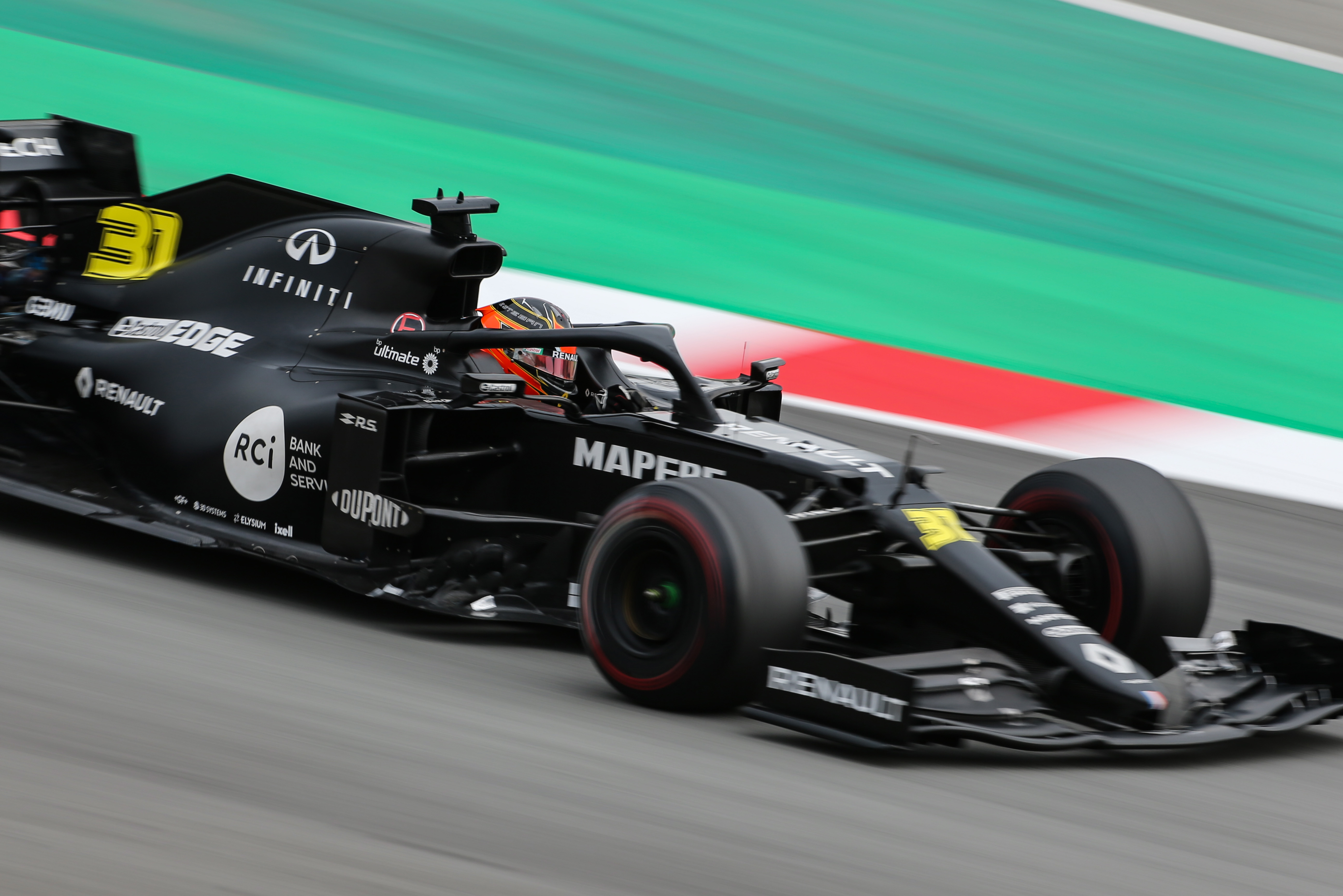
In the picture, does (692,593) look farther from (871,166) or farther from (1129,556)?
(871,166)

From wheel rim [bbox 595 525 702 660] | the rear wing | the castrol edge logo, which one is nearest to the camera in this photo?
wheel rim [bbox 595 525 702 660]

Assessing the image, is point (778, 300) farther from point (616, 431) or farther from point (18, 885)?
point (18, 885)

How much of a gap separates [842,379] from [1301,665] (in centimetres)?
553

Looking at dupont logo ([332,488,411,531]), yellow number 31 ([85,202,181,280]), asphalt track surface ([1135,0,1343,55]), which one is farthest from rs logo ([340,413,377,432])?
asphalt track surface ([1135,0,1343,55])

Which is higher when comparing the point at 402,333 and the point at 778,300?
the point at 778,300

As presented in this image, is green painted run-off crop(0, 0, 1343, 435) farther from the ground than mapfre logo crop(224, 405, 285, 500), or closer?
farther from the ground

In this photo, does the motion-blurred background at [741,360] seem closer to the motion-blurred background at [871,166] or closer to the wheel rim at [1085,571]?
the motion-blurred background at [871,166]

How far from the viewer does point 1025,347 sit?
12.5 meters

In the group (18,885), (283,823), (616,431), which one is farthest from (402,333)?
(18,885)

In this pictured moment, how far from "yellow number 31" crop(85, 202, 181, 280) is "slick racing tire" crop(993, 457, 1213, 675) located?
13.9 feet

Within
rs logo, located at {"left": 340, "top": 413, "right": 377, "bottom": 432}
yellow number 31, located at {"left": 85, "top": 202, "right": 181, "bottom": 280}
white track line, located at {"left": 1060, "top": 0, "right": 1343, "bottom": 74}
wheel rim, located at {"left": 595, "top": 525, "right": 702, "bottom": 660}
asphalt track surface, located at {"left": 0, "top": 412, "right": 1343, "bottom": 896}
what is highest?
white track line, located at {"left": 1060, "top": 0, "right": 1343, "bottom": 74}

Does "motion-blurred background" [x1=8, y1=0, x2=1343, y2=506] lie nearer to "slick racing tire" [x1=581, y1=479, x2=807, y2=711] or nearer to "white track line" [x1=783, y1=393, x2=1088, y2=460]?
"white track line" [x1=783, y1=393, x2=1088, y2=460]

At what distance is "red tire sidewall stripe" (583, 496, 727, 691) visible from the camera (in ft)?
17.0

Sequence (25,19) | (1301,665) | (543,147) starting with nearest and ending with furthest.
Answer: (1301,665), (543,147), (25,19)
